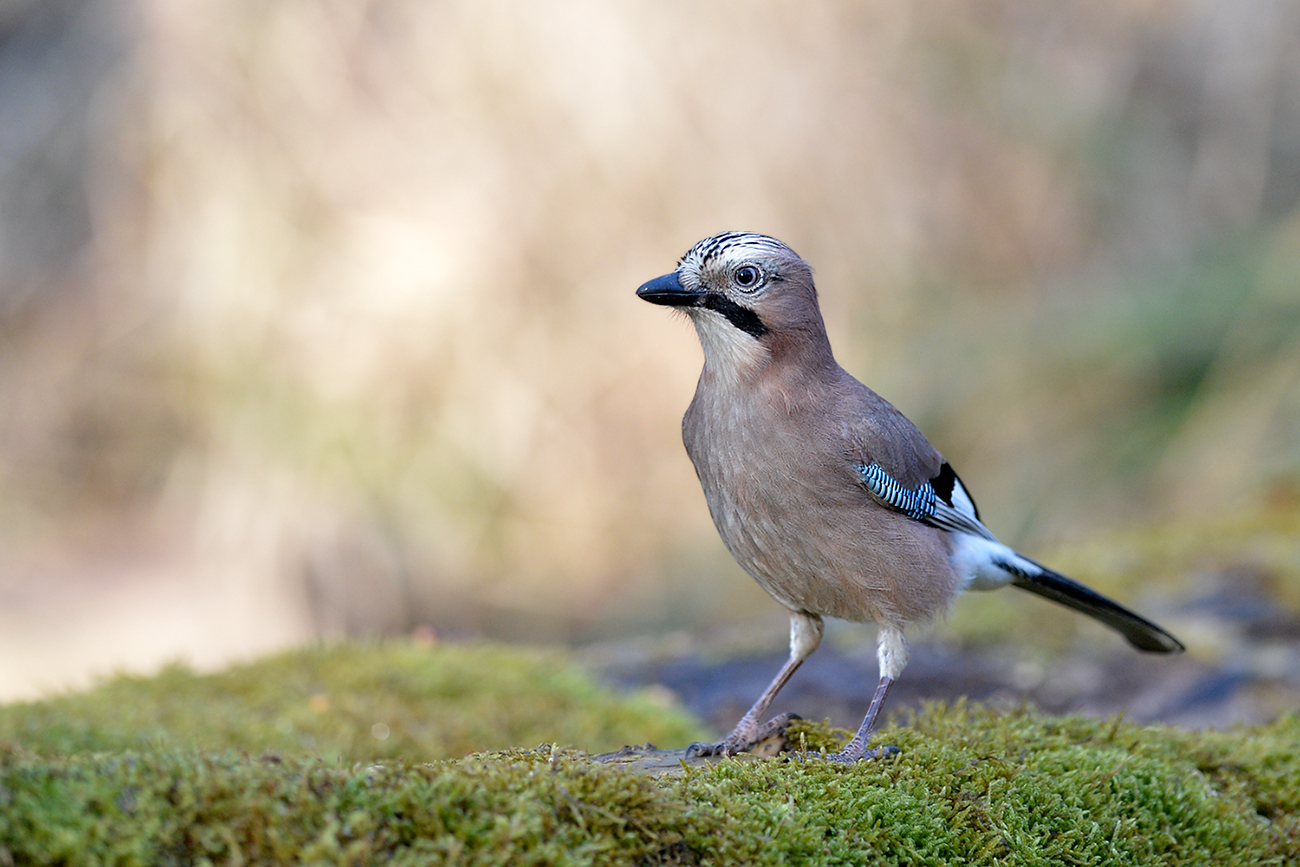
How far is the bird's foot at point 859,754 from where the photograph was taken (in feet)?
10.5

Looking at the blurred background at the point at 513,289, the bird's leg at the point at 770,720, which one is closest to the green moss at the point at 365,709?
the bird's leg at the point at 770,720

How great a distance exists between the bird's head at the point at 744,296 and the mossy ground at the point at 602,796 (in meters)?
1.47

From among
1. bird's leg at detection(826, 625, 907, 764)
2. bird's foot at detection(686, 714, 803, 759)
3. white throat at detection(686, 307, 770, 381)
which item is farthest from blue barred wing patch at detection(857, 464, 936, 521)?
bird's foot at detection(686, 714, 803, 759)

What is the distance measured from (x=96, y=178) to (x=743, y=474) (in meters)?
8.90

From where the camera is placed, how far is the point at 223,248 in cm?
1012

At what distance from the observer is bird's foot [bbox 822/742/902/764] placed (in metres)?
3.19

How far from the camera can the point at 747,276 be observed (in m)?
4.19

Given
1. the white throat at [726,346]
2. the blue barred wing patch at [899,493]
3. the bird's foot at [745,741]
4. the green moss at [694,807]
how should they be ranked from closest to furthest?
the green moss at [694,807]
the bird's foot at [745,741]
the blue barred wing patch at [899,493]
the white throat at [726,346]

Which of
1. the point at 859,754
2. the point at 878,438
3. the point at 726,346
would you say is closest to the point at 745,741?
the point at 859,754

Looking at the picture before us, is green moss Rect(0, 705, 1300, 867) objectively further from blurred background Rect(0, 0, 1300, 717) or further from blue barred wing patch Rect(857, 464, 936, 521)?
blurred background Rect(0, 0, 1300, 717)

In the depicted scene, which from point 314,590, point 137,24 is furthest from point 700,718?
point 137,24

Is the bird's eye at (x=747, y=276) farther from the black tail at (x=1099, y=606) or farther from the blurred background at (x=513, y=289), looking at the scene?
the blurred background at (x=513, y=289)

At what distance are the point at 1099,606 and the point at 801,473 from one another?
1.55 m

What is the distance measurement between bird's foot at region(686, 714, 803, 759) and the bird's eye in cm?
161
